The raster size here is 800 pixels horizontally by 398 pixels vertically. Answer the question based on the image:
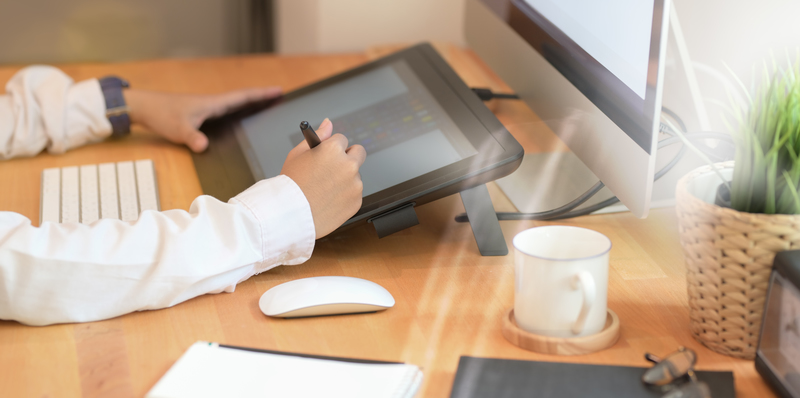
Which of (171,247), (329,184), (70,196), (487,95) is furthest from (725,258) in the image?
(70,196)

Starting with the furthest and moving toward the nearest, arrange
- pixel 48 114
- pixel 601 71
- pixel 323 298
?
1. pixel 48 114
2. pixel 601 71
3. pixel 323 298

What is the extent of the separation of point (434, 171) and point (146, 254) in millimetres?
291

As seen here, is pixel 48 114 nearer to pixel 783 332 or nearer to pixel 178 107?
pixel 178 107

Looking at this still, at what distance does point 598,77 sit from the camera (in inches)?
27.2

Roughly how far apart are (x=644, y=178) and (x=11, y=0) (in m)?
2.04

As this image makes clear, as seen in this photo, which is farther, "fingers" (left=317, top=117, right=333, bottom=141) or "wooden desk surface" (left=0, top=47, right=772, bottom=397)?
"fingers" (left=317, top=117, right=333, bottom=141)

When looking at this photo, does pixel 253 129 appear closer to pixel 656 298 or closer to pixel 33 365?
pixel 33 365

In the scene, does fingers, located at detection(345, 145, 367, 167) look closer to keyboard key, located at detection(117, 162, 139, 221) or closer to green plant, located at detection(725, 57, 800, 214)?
keyboard key, located at detection(117, 162, 139, 221)

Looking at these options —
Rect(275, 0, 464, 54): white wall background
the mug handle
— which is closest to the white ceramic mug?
the mug handle

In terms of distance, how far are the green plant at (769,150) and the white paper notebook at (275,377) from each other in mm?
285

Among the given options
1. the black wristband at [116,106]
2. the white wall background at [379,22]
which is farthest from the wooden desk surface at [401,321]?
the white wall background at [379,22]

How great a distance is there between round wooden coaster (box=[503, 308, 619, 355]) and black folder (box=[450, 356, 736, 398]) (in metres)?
0.03

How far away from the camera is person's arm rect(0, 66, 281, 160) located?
96 cm

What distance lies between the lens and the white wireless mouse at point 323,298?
1.91 feet
